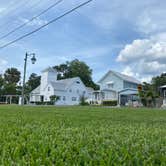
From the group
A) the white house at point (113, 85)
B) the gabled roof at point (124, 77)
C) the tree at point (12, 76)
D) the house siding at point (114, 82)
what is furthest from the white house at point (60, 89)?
the tree at point (12, 76)

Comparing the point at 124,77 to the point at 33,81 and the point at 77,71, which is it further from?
the point at 33,81

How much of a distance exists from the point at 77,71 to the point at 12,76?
15222 mm

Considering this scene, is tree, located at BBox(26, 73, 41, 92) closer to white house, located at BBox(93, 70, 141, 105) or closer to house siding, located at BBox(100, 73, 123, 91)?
white house, located at BBox(93, 70, 141, 105)

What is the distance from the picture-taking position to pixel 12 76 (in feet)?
208

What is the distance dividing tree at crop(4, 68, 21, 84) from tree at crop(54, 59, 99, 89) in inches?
390

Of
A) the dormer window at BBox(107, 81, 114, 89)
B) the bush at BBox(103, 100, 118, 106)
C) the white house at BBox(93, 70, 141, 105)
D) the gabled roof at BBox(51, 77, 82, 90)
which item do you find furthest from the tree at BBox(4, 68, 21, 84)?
the bush at BBox(103, 100, 118, 106)

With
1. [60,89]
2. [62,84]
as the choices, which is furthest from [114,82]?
[60,89]

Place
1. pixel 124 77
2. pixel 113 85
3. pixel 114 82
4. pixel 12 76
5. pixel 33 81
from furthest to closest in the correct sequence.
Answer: pixel 33 81
pixel 12 76
pixel 113 85
pixel 114 82
pixel 124 77

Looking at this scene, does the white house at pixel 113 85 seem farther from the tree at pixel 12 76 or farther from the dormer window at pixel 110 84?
the tree at pixel 12 76

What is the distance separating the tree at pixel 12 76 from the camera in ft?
205

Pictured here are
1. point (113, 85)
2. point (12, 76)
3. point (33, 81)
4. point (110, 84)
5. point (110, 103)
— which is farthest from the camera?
point (33, 81)

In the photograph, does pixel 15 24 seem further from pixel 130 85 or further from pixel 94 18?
pixel 130 85

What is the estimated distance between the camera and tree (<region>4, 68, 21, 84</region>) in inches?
2456

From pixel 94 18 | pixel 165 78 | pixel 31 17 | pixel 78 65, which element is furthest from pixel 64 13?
pixel 78 65
